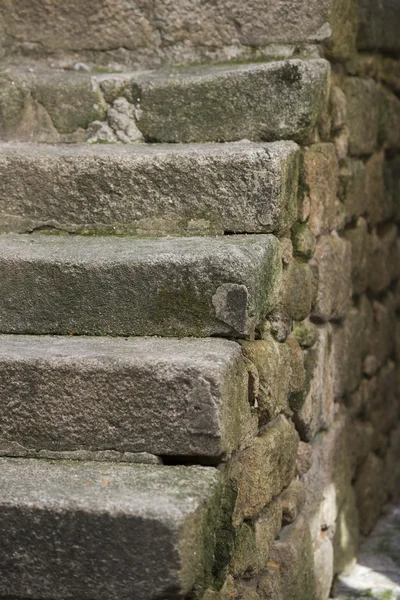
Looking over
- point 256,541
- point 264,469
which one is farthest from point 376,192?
point 256,541

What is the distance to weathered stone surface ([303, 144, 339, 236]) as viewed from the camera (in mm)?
2852

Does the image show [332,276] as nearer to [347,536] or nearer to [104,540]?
[347,536]

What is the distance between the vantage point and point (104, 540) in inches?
71.7

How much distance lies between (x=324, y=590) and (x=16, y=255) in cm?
161

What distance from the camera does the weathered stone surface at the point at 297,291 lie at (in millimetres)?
2670

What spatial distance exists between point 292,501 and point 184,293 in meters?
0.84

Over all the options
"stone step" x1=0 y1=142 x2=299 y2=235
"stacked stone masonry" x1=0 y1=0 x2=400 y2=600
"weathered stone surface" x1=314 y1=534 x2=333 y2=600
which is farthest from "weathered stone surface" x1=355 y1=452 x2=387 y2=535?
"stone step" x1=0 y1=142 x2=299 y2=235

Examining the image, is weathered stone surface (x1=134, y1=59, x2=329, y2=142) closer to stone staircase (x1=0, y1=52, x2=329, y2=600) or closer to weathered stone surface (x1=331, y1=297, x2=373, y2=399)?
stone staircase (x1=0, y1=52, x2=329, y2=600)

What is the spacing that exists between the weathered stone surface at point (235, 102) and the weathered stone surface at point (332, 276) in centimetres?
43

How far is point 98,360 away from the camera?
6.86ft

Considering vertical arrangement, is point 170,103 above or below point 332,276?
above

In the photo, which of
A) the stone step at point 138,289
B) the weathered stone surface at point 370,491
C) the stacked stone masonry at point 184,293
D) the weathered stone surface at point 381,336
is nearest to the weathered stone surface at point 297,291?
the stacked stone masonry at point 184,293

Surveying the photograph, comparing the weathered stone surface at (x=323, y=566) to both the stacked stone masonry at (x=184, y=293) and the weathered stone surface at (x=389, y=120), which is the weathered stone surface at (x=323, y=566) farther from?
the weathered stone surface at (x=389, y=120)

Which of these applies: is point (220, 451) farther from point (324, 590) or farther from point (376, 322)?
point (376, 322)
